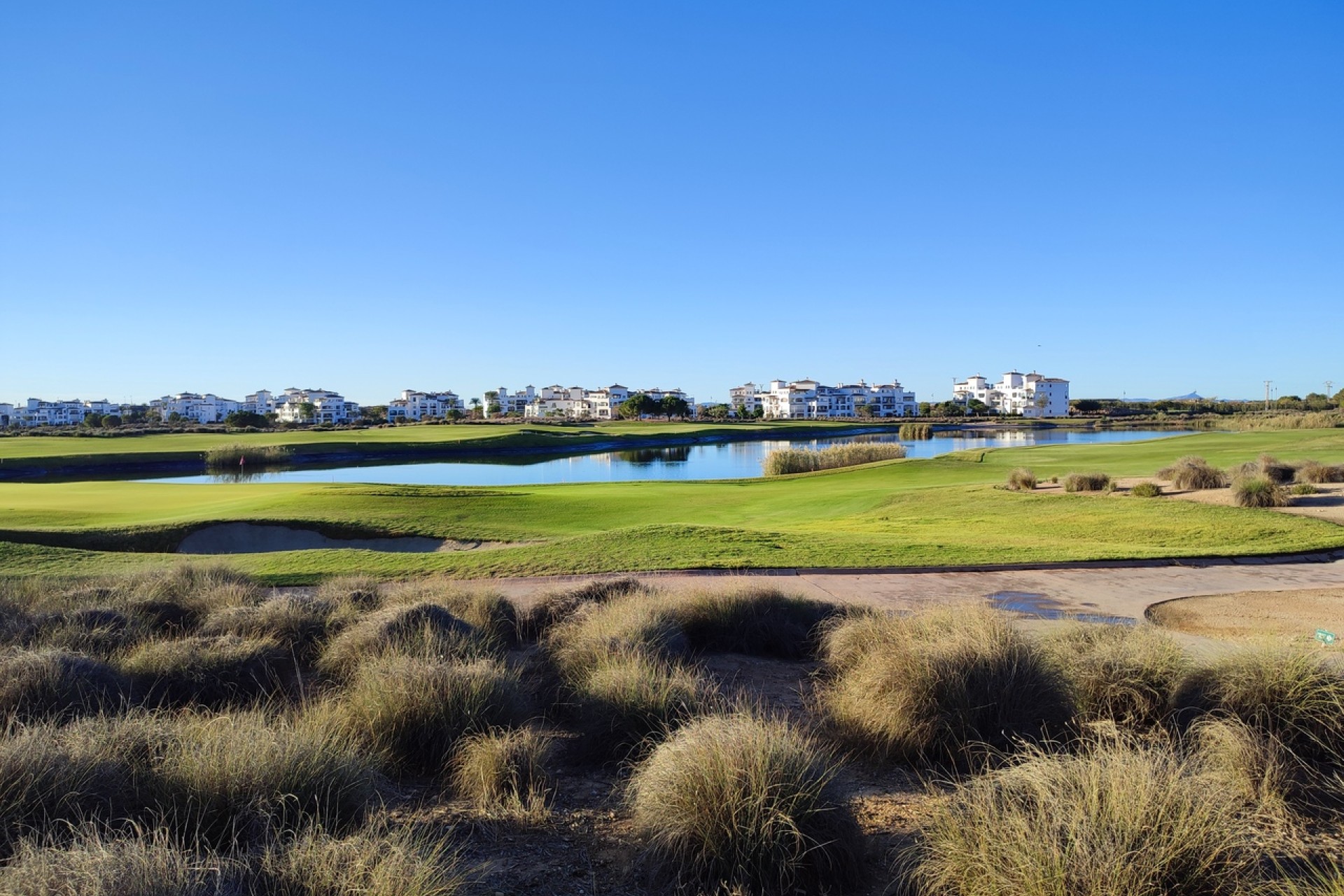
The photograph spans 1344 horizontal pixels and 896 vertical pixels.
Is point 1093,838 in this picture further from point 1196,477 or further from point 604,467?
point 604,467

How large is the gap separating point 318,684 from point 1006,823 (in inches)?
219

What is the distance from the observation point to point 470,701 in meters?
5.52

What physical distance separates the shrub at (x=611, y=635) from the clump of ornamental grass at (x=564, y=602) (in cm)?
32

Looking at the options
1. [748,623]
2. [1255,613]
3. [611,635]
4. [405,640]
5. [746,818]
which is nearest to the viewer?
[746,818]

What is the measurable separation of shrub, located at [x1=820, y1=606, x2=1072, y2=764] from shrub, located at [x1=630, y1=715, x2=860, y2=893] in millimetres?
1397

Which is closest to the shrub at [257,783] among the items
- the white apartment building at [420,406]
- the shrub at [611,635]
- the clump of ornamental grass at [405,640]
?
the clump of ornamental grass at [405,640]

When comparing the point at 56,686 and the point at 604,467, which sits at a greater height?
the point at 56,686

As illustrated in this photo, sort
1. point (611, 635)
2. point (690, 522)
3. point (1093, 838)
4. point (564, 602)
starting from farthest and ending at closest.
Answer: point (690, 522) → point (564, 602) → point (611, 635) → point (1093, 838)

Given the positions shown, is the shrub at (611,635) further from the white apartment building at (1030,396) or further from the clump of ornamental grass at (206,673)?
the white apartment building at (1030,396)

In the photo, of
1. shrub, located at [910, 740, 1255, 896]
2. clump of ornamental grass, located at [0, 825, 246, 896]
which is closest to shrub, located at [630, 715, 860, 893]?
shrub, located at [910, 740, 1255, 896]

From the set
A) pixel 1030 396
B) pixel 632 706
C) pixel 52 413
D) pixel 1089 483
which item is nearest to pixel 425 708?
pixel 632 706

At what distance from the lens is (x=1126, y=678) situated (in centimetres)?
585

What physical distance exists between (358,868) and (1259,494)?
68.5ft

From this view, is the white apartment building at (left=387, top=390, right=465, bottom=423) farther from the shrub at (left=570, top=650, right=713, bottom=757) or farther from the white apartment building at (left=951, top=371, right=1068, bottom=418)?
the shrub at (left=570, top=650, right=713, bottom=757)
